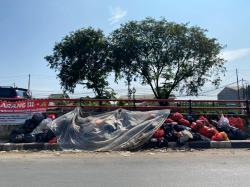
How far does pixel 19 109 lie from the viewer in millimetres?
18062

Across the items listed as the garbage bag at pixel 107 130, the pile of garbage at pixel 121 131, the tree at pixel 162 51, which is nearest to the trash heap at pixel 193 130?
the pile of garbage at pixel 121 131

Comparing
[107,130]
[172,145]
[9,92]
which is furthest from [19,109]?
[172,145]

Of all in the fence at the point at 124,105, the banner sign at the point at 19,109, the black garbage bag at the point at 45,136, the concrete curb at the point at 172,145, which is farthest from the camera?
the fence at the point at 124,105

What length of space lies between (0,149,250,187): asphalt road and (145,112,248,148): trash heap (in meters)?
1.47

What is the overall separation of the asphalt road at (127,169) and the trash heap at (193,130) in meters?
1.47

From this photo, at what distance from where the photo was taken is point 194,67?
48.1 metres

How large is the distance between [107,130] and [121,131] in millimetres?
516

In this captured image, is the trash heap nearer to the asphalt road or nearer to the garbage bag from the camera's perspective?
the garbage bag

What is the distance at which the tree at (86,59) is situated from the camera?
4841 centimetres

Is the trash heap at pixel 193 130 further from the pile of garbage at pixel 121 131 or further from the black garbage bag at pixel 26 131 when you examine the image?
the black garbage bag at pixel 26 131

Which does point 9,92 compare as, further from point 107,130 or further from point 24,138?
point 107,130

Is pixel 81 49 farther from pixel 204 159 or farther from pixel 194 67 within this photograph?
pixel 204 159

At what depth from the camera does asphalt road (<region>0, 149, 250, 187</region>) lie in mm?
8328

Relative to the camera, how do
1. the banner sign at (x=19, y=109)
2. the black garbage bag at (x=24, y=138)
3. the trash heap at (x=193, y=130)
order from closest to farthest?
the trash heap at (x=193, y=130) → the black garbage bag at (x=24, y=138) → the banner sign at (x=19, y=109)
